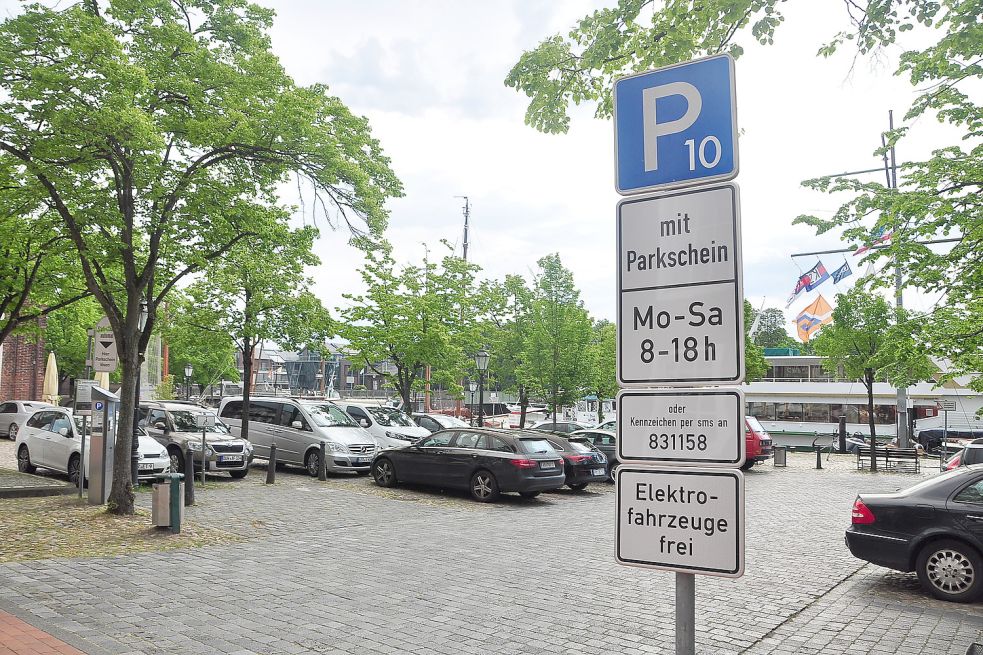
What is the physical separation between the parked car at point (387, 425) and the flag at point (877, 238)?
14.2 meters

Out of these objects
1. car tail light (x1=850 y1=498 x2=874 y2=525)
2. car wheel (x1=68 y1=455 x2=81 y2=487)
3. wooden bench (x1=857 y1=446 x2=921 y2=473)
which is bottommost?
wooden bench (x1=857 y1=446 x2=921 y2=473)

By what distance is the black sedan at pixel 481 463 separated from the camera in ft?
52.5

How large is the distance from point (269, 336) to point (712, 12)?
21.0 meters

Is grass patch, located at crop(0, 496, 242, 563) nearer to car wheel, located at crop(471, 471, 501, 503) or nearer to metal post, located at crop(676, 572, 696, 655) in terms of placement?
car wheel, located at crop(471, 471, 501, 503)

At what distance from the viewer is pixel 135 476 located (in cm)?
1313

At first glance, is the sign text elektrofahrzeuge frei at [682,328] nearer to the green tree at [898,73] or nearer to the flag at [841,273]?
the green tree at [898,73]

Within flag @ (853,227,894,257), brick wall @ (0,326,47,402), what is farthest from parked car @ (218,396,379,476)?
brick wall @ (0,326,47,402)

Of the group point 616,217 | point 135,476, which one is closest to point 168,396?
point 135,476

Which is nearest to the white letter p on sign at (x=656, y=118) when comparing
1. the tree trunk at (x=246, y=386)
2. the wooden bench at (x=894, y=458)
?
the tree trunk at (x=246, y=386)

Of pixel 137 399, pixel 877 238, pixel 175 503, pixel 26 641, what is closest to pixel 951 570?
pixel 877 238

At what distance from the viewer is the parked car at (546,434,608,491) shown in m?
18.3

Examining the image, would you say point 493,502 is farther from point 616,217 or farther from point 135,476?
point 616,217

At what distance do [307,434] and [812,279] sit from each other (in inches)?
897

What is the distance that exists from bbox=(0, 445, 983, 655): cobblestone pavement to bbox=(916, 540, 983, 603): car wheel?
204 millimetres
